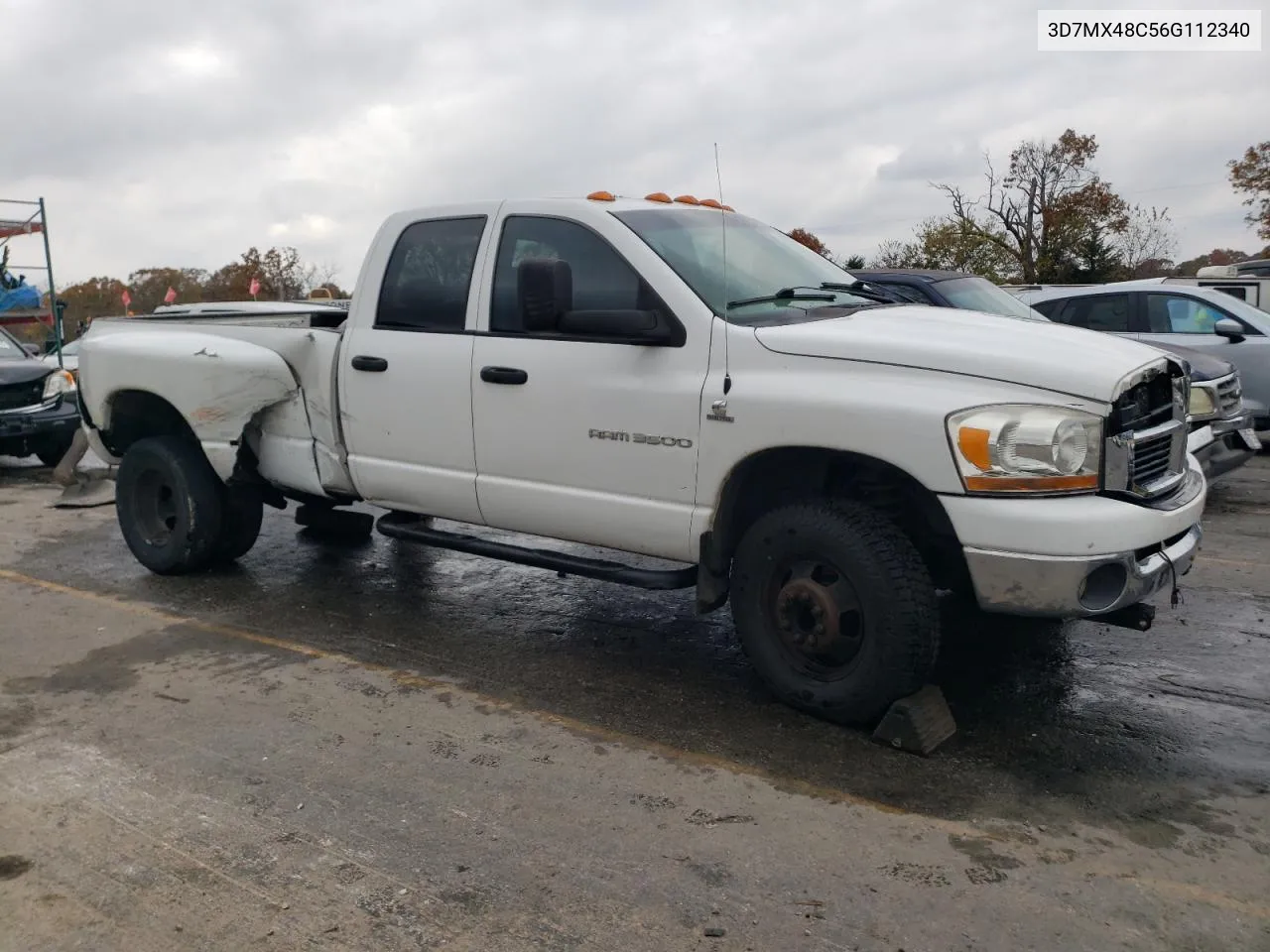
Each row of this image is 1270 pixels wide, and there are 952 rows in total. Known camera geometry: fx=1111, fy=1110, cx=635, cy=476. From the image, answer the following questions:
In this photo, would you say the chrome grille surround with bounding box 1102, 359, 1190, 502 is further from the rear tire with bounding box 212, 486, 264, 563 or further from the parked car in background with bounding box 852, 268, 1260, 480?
the rear tire with bounding box 212, 486, 264, 563

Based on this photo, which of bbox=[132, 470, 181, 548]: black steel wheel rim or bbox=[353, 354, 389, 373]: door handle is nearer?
bbox=[353, 354, 389, 373]: door handle

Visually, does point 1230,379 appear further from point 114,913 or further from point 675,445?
point 114,913

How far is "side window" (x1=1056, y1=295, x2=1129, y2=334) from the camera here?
34.3 ft

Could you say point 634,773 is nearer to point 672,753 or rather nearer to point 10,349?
point 672,753

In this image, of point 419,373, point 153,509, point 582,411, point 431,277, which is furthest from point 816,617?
point 153,509

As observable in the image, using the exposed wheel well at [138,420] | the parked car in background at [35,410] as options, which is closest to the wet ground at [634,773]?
the exposed wheel well at [138,420]

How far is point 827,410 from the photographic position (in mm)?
3902

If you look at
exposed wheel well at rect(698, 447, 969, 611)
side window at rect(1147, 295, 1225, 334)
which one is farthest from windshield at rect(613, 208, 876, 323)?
side window at rect(1147, 295, 1225, 334)

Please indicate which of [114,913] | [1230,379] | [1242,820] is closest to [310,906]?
[114,913]

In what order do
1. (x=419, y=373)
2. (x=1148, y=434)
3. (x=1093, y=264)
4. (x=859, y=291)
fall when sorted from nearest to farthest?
1. (x=1148, y=434)
2. (x=859, y=291)
3. (x=419, y=373)
4. (x=1093, y=264)

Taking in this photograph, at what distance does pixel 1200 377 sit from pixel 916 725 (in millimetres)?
5004

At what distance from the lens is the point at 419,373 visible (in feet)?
16.9

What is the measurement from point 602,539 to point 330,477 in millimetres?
1794

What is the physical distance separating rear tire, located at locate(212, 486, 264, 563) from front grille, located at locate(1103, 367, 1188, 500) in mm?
4654
